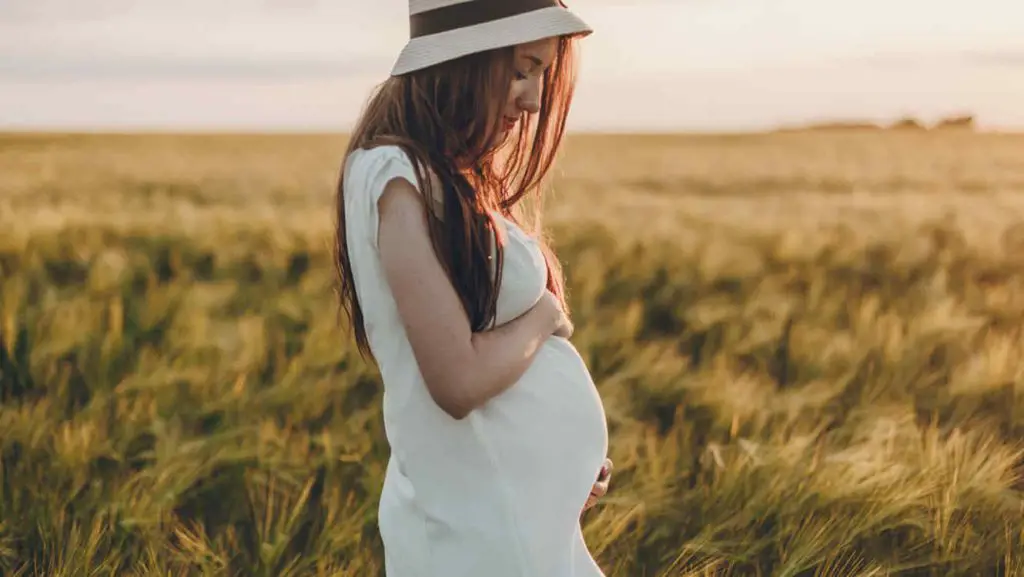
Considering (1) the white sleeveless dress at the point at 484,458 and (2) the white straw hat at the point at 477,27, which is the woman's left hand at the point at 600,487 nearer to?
(1) the white sleeveless dress at the point at 484,458

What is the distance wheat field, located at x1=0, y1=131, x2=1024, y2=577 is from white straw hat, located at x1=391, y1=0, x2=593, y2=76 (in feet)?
3.08

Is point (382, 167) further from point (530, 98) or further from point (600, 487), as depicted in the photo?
point (600, 487)

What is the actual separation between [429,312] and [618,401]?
1.55 metres

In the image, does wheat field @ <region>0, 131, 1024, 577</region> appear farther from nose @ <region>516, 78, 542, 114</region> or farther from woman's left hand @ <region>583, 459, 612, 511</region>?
nose @ <region>516, 78, 542, 114</region>

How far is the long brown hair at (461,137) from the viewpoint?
3.42ft

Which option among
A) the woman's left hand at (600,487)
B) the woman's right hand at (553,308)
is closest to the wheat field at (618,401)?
the woman's left hand at (600,487)

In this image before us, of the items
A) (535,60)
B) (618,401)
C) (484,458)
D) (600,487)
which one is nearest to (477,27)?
(535,60)

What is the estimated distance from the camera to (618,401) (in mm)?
2494

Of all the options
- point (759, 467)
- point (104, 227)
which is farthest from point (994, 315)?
point (104, 227)

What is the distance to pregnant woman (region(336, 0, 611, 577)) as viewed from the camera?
1.02m

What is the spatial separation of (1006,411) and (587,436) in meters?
1.74

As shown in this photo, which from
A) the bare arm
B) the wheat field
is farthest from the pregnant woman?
the wheat field

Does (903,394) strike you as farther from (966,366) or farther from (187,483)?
(187,483)

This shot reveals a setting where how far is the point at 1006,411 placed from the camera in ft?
8.43
